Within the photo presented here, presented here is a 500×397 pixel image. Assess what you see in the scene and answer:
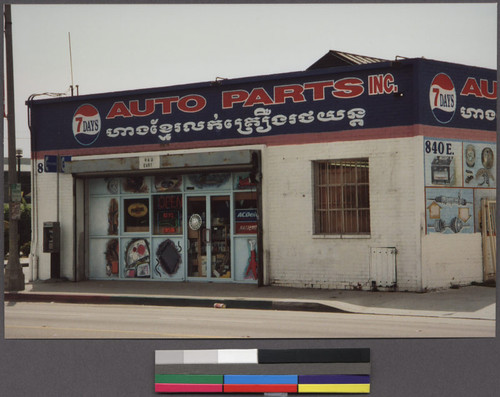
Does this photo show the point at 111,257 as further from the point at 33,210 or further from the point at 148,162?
the point at 148,162

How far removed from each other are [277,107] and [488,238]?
493cm

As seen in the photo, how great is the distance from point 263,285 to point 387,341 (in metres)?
6.35

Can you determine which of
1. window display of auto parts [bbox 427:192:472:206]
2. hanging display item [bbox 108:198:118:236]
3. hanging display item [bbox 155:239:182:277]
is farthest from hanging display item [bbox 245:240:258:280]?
window display of auto parts [bbox 427:192:472:206]

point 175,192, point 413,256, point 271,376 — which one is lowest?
point 271,376

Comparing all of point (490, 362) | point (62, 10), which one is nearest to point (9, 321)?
point (62, 10)

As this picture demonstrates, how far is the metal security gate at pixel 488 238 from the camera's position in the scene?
1391 cm

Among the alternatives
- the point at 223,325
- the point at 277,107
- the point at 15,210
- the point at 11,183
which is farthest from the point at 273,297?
the point at 11,183

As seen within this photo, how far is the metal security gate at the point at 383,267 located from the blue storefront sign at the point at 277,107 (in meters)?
2.41

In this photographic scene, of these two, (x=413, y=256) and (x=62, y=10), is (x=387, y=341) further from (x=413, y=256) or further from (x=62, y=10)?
(x=62, y=10)

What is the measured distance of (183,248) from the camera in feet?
53.9

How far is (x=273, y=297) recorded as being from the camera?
44.7ft

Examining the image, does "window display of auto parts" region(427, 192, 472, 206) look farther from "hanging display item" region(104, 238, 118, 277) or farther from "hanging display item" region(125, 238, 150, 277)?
"hanging display item" region(104, 238, 118, 277)

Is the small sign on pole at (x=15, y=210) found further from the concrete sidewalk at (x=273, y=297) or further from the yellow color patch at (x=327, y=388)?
the yellow color patch at (x=327, y=388)

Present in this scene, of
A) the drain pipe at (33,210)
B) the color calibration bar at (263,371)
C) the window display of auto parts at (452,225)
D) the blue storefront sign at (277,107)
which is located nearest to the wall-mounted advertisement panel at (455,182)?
the window display of auto parts at (452,225)
